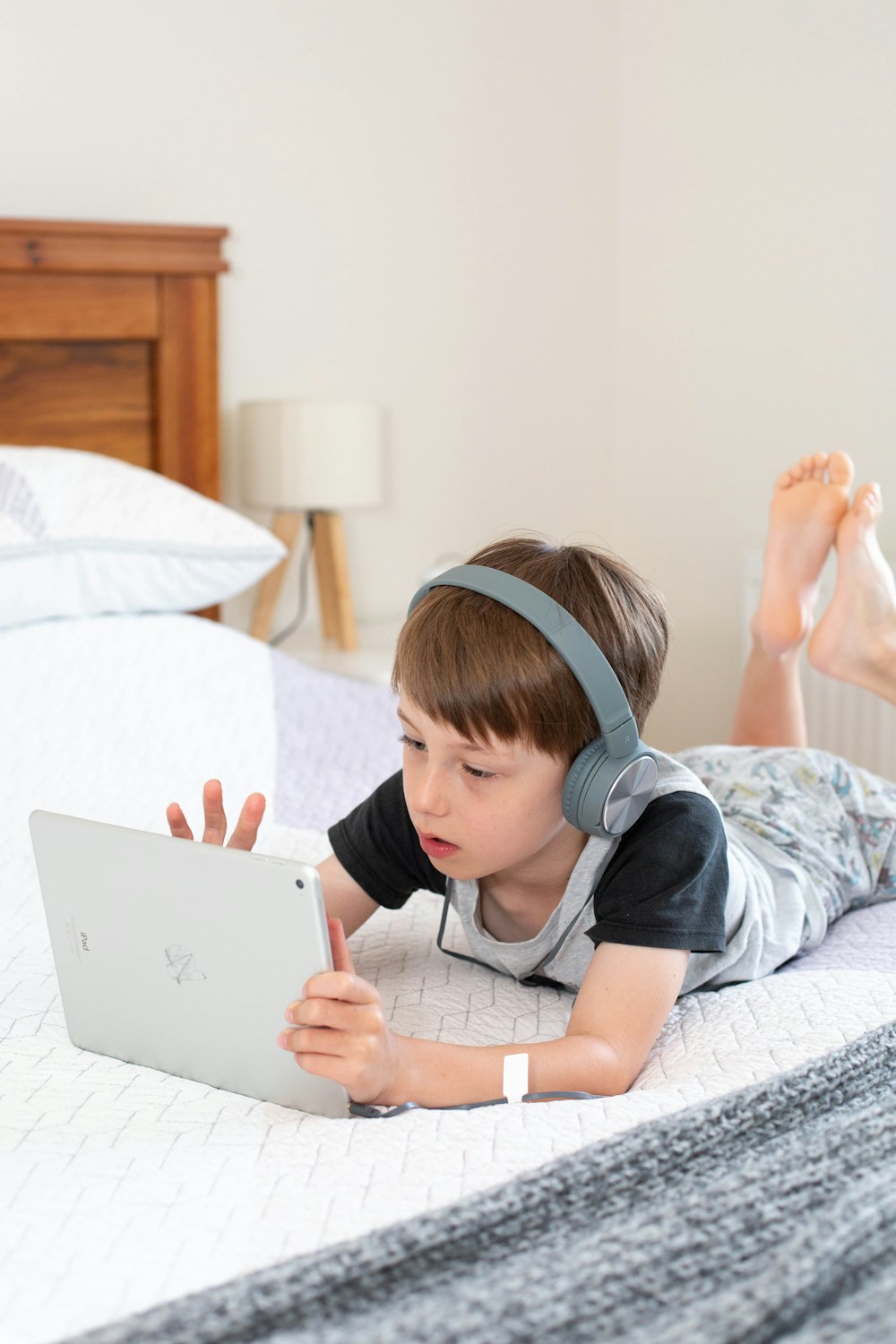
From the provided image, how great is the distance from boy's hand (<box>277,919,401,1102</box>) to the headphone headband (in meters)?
0.23

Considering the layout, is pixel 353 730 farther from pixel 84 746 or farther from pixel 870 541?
pixel 870 541

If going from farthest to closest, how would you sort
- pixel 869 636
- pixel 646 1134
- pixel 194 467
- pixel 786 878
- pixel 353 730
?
pixel 194 467
pixel 353 730
pixel 869 636
pixel 786 878
pixel 646 1134

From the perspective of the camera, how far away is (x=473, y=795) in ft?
2.98

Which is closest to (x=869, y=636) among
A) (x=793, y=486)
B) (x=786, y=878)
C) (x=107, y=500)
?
(x=793, y=486)

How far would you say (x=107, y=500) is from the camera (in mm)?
1897

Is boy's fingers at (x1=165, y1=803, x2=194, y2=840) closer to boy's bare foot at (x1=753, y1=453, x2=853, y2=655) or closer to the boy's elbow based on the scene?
the boy's elbow

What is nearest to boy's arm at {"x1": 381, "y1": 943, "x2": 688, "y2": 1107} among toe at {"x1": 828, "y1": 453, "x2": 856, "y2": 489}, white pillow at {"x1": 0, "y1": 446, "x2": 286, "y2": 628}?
toe at {"x1": 828, "y1": 453, "x2": 856, "y2": 489}

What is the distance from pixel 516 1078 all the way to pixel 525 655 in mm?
269

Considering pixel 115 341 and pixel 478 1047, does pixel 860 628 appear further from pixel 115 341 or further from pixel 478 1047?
pixel 115 341

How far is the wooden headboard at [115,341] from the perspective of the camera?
2.21 meters

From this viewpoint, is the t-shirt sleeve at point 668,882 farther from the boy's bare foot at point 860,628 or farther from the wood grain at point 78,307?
the wood grain at point 78,307

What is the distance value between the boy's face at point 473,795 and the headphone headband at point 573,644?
60mm

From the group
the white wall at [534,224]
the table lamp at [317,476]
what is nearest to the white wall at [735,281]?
the white wall at [534,224]

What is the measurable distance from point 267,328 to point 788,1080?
2058 millimetres
